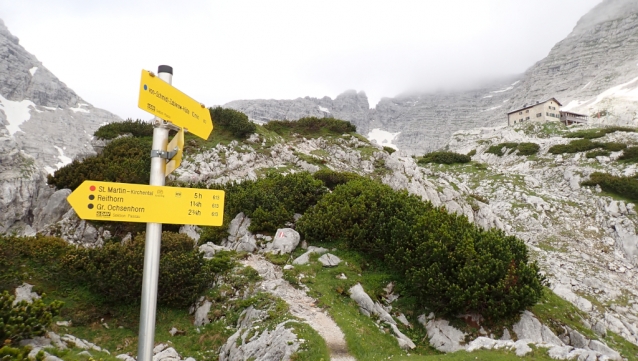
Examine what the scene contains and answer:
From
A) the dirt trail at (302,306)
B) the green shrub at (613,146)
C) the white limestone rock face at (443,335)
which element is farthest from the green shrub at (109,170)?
the green shrub at (613,146)

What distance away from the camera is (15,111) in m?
162

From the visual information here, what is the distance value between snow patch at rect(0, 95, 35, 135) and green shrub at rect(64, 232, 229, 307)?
185323 mm

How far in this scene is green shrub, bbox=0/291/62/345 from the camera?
7.61 metres

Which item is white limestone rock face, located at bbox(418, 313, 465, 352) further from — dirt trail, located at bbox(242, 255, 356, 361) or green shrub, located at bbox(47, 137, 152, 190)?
green shrub, located at bbox(47, 137, 152, 190)

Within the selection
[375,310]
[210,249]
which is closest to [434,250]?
[375,310]

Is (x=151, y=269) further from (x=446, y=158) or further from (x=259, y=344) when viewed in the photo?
(x=446, y=158)

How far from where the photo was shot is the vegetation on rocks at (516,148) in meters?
53.6

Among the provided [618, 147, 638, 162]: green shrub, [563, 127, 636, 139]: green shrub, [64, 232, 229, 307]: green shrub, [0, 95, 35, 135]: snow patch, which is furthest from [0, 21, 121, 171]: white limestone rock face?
[618, 147, 638, 162]: green shrub

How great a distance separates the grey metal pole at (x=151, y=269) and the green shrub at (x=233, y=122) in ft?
115

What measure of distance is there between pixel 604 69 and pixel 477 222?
15223 centimetres

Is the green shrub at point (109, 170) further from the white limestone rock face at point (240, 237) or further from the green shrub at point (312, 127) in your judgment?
the green shrub at point (312, 127)

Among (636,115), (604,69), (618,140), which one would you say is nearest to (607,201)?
(618,140)

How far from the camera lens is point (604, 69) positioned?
132 metres

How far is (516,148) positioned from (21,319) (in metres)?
64.7
